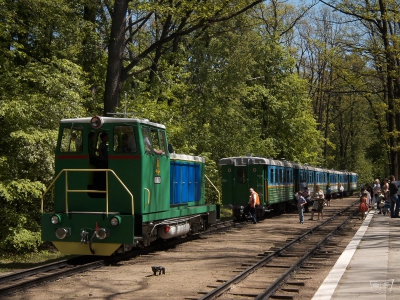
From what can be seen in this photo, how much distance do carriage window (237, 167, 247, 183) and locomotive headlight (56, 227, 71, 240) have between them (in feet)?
52.3

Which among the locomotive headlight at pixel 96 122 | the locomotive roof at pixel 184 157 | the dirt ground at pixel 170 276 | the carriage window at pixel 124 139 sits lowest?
the dirt ground at pixel 170 276

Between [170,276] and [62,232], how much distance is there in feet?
8.68

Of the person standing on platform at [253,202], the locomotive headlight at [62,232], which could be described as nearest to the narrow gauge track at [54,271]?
the locomotive headlight at [62,232]

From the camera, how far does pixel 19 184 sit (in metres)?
15.4

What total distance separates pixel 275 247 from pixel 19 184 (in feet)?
23.6

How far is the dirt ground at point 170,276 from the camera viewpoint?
381 inches

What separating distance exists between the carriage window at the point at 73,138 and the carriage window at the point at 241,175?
15.2m

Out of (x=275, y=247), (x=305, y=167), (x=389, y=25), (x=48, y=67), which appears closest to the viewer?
(x=275, y=247)

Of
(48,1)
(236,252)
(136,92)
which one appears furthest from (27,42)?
(236,252)

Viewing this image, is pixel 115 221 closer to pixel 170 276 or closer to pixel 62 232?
pixel 62 232

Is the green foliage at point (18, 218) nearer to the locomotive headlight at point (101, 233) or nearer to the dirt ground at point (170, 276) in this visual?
the dirt ground at point (170, 276)

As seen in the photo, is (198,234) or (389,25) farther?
(389,25)

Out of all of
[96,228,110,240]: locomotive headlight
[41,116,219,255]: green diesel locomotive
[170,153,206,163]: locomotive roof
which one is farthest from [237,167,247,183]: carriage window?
[96,228,110,240]: locomotive headlight

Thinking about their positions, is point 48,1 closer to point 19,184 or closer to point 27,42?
point 27,42
